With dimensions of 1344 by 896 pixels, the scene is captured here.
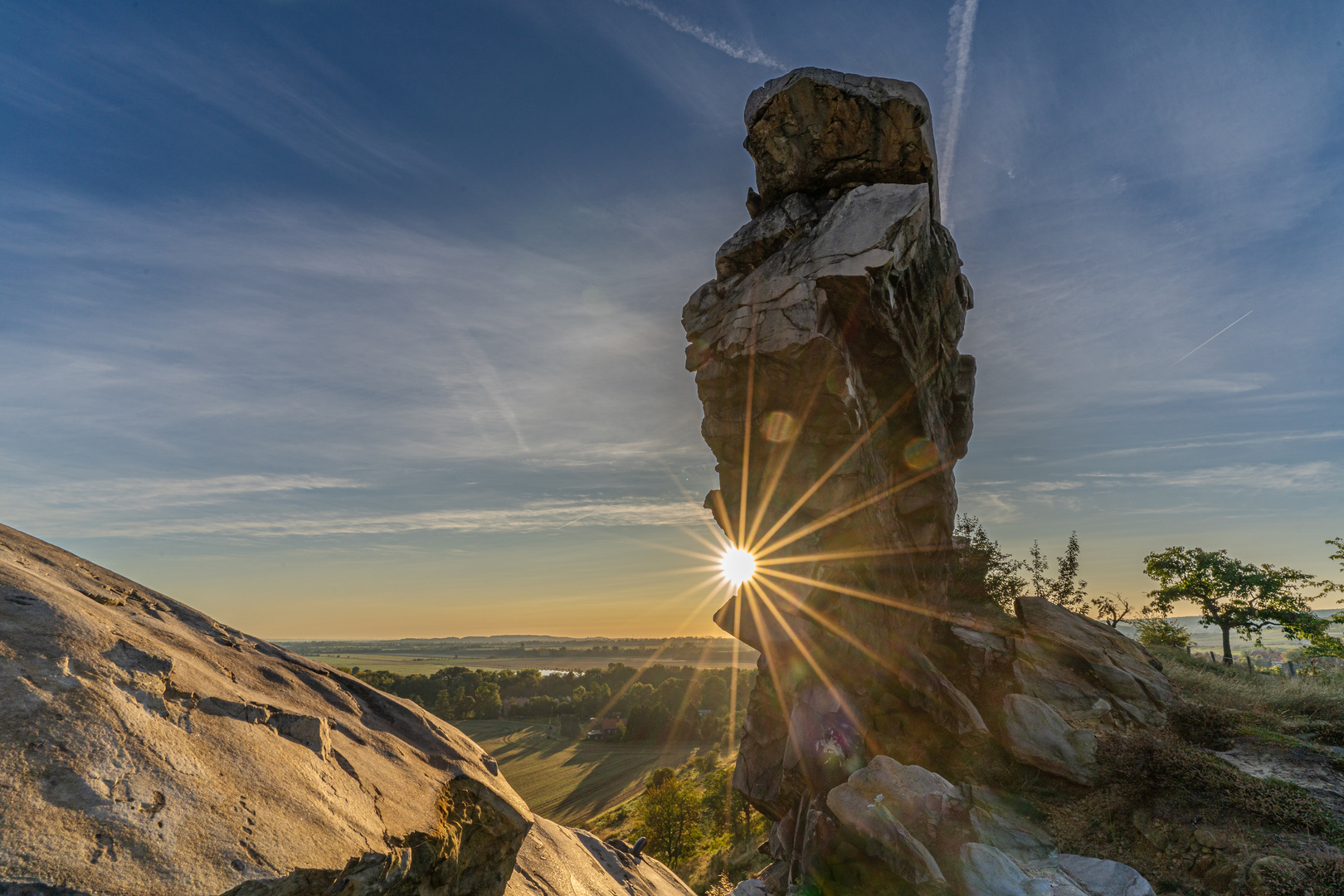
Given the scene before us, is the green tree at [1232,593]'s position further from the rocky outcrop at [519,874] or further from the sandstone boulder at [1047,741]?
the rocky outcrop at [519,874]

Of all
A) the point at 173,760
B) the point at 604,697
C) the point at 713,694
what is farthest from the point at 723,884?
the point at 604,697

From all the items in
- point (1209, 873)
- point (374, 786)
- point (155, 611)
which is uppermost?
point (155, 611)

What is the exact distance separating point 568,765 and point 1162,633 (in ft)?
263

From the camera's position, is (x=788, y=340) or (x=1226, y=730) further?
(x=788, y=340)

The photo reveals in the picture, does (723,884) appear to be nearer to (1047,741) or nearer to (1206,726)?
(1047,741)

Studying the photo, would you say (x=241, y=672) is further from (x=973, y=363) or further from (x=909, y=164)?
(x=973, y=363)

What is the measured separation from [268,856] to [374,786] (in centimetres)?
183

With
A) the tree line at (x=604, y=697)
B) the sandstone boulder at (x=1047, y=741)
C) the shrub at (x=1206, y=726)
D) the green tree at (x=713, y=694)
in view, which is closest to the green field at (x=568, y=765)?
the tree line at (x=604, y=697)

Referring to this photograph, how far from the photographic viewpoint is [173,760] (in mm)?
4195

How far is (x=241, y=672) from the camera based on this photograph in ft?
19.9

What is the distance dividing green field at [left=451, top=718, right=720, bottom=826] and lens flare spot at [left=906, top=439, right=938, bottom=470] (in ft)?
180

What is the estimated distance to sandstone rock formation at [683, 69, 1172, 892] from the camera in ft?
72.3

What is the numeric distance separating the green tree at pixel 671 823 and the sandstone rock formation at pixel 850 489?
26666 mm

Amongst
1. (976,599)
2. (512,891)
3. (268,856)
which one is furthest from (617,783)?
(268,856)
